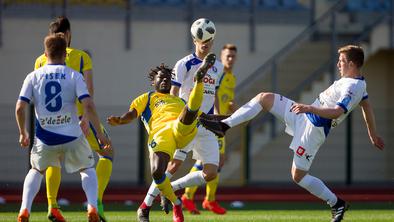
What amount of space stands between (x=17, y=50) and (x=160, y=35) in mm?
2910

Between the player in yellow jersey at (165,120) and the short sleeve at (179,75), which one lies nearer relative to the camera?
the player in yellow jersey at (165,120)

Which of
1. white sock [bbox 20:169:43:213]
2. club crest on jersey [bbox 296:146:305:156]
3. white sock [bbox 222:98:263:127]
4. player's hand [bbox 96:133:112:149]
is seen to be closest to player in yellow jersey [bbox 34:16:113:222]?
player's hand [bbox 96:133:112:149]

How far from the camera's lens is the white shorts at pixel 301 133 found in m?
10.7

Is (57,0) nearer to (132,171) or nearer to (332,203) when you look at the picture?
(132,171)

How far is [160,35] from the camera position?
2133cm

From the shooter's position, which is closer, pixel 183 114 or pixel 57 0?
pixel 183 114

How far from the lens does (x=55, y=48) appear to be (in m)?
9.38

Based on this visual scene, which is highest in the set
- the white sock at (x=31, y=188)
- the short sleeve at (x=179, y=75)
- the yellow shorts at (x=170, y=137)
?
the short sleeve at (x=179, y=75)

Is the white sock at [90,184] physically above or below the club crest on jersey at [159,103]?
below

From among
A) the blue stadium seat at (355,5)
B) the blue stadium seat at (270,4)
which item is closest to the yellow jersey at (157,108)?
the blue stadium seat at (270,4)

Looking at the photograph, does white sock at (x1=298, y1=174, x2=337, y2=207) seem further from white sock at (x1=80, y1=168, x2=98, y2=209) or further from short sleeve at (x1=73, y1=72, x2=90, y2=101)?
short sleeve at (x1=73, y1=72, x2=90, y2=101)

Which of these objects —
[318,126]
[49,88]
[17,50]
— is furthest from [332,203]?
[17,50]

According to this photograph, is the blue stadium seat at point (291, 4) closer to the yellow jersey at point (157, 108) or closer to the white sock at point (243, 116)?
the yellow jersey at point (157, 108)

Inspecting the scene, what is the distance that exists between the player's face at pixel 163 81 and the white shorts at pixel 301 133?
1148 millimetres
